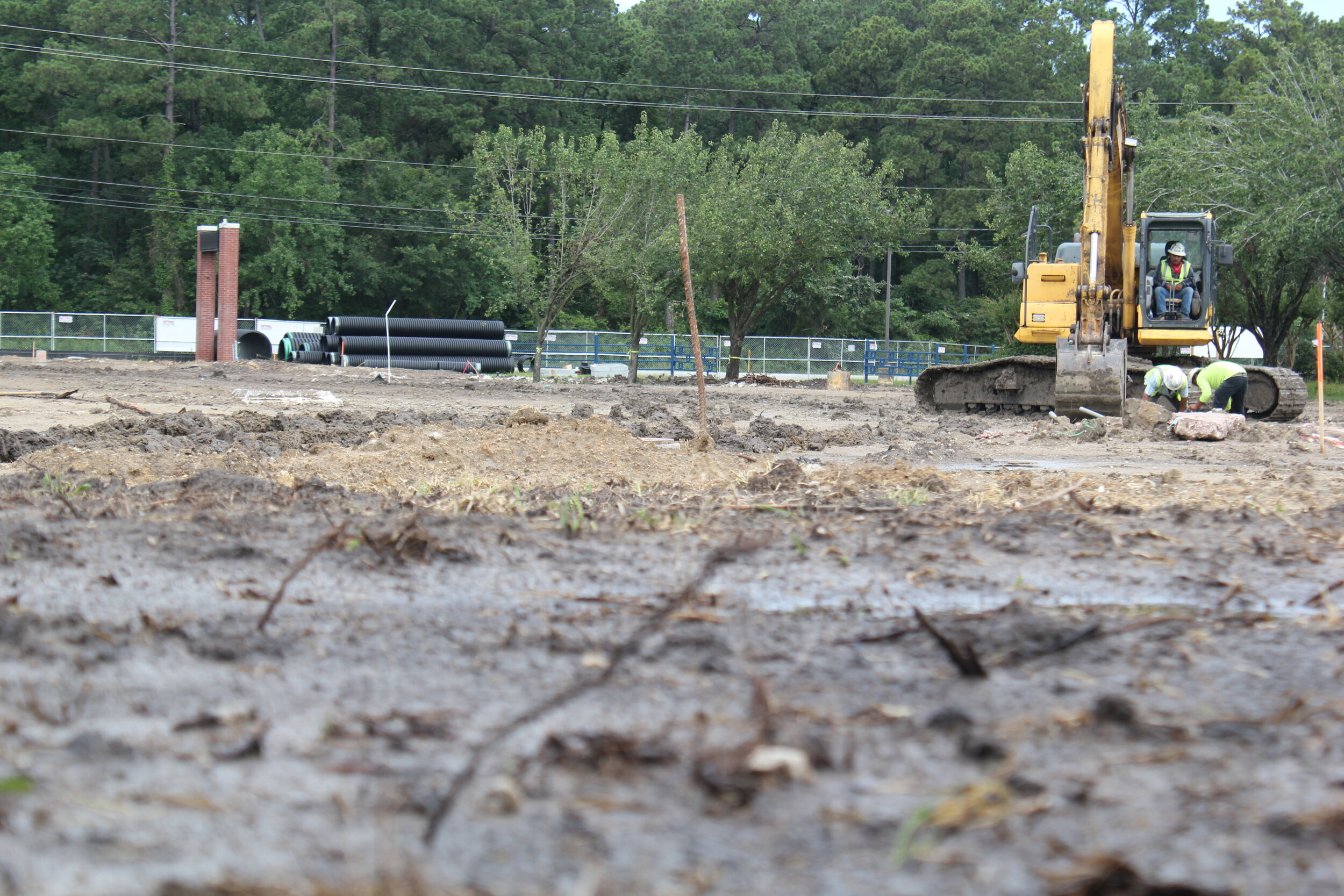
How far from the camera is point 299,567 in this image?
4230 mm

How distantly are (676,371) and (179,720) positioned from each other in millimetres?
42287

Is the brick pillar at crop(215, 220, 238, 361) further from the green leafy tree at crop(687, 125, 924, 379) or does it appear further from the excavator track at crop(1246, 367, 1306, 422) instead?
the excavator track at crop(1246, 367, 1306, 422)

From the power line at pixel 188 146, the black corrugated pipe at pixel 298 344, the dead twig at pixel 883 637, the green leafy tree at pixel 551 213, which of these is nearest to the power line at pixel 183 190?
the power line at pixel 188 146

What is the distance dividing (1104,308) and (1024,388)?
447cm

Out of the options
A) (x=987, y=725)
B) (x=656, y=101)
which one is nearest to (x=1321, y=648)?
(x=987, y=725)

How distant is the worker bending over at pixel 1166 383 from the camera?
14891 millimetres

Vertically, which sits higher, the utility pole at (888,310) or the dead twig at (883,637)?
the utility pole at (888,310)

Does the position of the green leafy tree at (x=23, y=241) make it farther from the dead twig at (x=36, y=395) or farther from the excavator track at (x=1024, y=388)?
the excavator track at (x=1024, y=388)

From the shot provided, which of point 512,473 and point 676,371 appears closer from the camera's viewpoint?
point 512,473

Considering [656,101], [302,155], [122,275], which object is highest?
[656,101]

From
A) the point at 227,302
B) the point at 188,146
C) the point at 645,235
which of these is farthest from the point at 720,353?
the point at 188,146

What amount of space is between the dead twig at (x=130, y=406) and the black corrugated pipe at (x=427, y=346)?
22824 millimetres

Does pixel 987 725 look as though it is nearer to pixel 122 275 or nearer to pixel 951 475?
pixel 951 475

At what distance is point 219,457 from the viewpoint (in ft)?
29.4
